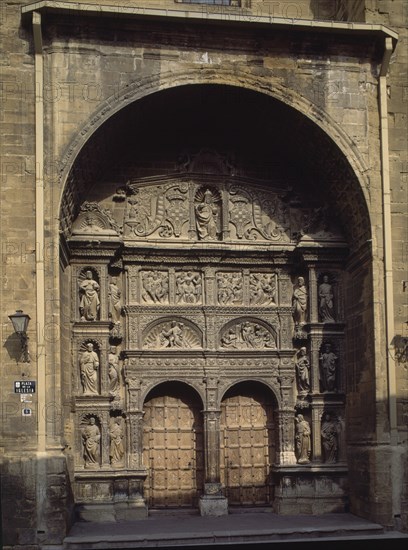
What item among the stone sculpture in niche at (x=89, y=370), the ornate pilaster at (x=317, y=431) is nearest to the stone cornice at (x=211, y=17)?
the stone sculpture in niche at (x=89, y=370)

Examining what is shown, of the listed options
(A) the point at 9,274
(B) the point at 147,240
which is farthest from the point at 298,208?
(A) the point at 9,274

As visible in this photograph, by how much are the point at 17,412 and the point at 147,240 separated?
151 inches

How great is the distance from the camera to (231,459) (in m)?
15.2

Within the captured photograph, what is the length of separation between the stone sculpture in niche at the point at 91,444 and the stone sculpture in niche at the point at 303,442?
10.9ft

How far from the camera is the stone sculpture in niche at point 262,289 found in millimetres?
15438

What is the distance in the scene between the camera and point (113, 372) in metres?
14.7

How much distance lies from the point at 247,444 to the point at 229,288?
266 cm

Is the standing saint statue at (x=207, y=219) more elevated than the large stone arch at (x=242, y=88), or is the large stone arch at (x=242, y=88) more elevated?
the large stone arch at (x=242, y=88)

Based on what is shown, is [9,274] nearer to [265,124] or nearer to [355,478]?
[265,124]

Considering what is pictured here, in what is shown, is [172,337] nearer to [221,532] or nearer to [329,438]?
[329,438]

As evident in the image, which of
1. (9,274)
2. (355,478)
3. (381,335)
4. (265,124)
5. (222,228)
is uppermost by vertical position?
(265,124)

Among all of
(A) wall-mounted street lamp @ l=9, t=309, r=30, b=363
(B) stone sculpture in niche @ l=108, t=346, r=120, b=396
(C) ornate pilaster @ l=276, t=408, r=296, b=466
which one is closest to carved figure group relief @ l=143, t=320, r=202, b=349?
(B) stone sculpture in niche @ l=108, t=346, r=120, b=396

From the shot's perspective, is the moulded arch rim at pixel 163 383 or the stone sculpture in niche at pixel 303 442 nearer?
the moulded arch rim at pixel 163 383

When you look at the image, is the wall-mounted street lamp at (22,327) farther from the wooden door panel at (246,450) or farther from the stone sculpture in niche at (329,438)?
the stone sculpture in niche at (329,438)
